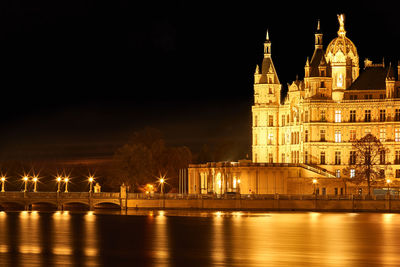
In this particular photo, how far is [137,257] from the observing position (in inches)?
2500

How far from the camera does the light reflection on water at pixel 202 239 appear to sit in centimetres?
6194

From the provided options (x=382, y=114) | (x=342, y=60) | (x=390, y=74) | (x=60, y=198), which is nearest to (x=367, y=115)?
(x=382, y=114)

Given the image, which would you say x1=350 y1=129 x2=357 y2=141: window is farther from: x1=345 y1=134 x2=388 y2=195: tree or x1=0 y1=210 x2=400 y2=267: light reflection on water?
x1=0 y1=210 x2=400 y2=267: light reflection on water

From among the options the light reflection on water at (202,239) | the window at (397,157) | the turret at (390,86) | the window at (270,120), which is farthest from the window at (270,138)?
the light reflection on water at (202,239)

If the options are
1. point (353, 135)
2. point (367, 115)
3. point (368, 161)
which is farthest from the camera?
point (353, 135)

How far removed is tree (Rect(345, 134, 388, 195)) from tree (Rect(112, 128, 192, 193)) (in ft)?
88.6

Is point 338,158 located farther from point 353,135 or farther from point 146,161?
point 146,161

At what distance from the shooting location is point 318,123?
398ft

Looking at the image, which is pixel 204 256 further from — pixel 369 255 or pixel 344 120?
pixel 344 120

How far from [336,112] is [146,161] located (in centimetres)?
2556

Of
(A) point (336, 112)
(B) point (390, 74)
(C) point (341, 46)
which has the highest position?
(C) point (341, 46)

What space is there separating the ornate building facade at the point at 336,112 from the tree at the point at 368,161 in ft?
2.83

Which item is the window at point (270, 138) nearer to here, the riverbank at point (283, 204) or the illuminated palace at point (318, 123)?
the illuminated palace at point (318, 123)

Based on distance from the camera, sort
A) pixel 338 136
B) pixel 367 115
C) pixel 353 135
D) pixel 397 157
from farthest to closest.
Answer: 1. pixel 338 136
2. pixel 353 135
3. pixel 367 115
4. pixel 397 157
